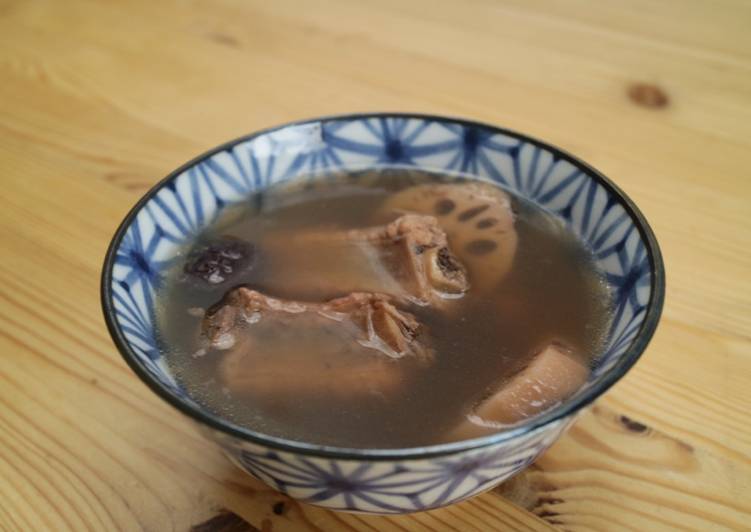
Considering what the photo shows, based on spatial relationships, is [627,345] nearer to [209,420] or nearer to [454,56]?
[209,420]

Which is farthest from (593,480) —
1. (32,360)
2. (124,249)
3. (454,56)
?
(454,56)

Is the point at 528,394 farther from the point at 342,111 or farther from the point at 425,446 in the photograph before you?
the point at 342,111

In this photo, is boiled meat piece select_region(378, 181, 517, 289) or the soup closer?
the soup

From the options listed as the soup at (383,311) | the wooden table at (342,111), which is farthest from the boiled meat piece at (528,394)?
the wooden table at (342,111)

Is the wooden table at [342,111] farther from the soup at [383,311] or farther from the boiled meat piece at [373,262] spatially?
the boiled meat piece at [373,262]

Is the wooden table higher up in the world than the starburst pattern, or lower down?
higher up

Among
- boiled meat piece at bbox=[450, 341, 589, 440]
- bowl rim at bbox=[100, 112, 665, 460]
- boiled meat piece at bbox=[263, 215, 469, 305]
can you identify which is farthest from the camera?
boiled meat piece at bbox=[263, 215, 469, 305]

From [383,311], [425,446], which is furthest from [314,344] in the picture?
[425,446]

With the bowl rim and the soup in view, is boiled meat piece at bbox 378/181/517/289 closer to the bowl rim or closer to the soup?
the soup

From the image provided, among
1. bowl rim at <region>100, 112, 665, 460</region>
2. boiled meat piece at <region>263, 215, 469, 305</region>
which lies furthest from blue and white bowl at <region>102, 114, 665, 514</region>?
boiled meat piece at <region>263, 215, 469, 305</region>
